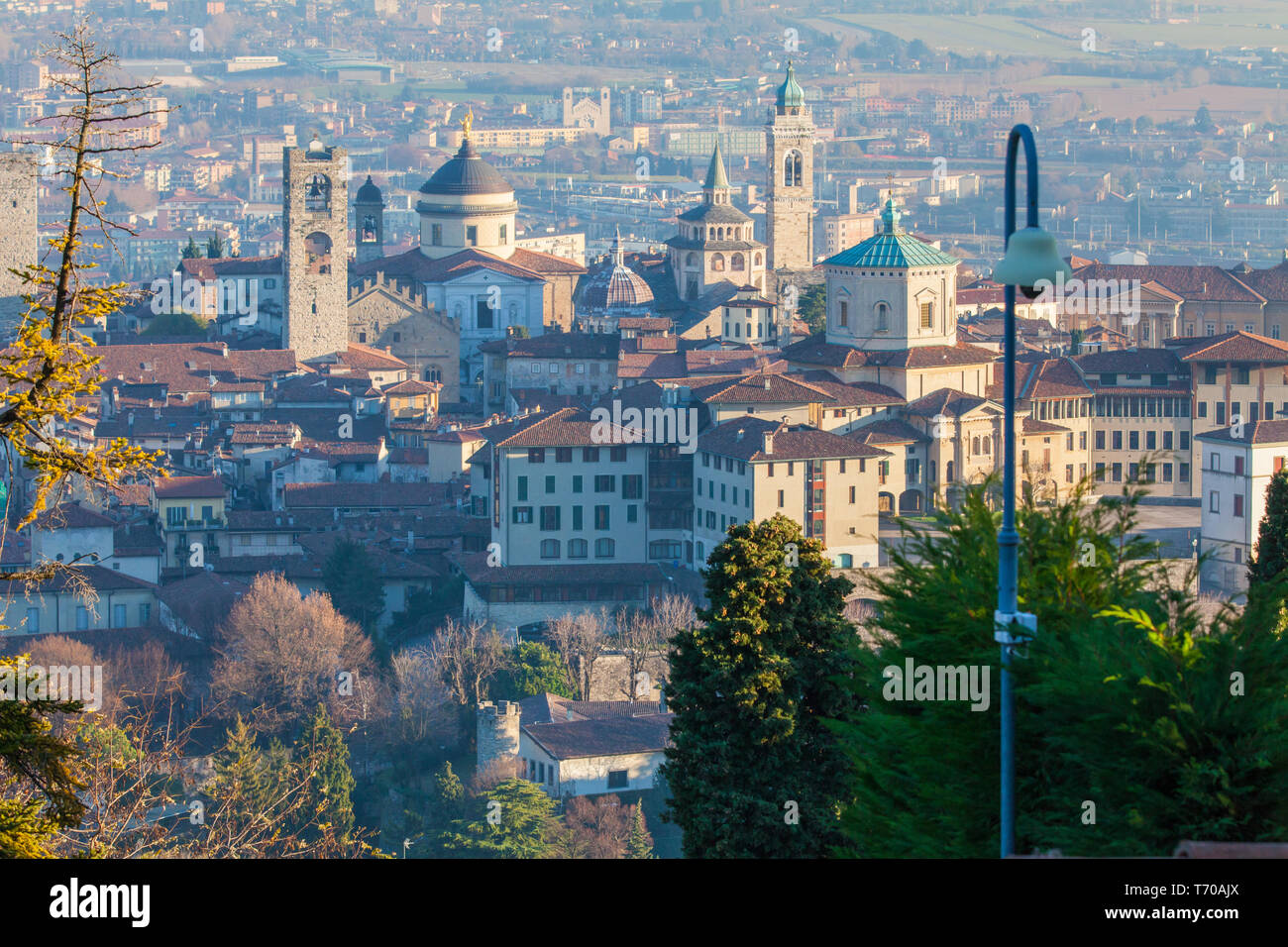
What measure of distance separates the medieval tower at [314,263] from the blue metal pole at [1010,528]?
57106 mm

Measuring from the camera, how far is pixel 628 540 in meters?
46.9

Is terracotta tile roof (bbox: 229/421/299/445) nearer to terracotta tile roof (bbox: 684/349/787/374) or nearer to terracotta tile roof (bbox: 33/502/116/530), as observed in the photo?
terracotta tile roof (bbox: 33/502/116/530)

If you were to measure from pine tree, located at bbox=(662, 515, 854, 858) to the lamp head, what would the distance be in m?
8.62

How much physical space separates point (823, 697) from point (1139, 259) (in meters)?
107

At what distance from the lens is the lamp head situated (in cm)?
1017

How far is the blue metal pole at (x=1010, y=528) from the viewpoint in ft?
34.6

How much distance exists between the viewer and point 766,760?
18953 millimetres

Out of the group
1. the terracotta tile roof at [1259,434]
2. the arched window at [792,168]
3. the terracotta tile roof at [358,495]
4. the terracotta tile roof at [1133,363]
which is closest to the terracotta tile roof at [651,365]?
the terracotta tile roof at [358,495]

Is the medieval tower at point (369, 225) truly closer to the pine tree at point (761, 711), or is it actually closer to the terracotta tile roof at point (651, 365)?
the terracotta tile roof at point (651, 365)

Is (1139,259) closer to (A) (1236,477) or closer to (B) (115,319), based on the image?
(B) (115,319)

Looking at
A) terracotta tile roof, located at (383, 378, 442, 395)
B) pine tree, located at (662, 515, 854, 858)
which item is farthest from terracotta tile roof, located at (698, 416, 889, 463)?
pine tree, located at (662, 515, 854, 858)

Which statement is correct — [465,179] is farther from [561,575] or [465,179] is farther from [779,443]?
[779,443]

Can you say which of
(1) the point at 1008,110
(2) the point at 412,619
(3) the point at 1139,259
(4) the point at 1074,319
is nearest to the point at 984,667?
(2) the point at 412,619

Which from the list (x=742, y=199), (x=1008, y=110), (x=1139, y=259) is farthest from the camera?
(x=1008, y=110)
